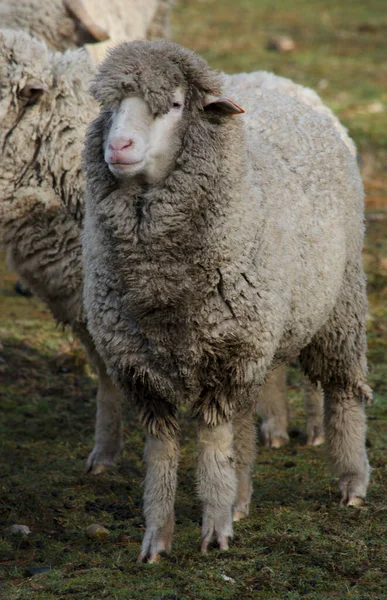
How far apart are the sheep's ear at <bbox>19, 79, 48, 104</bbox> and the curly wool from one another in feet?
4.60

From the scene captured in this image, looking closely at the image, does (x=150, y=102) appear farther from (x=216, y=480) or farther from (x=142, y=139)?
(x=216, y=480)

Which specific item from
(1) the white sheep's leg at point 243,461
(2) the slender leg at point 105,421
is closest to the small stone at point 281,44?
(2) the slender leg at point 105,421

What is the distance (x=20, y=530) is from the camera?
4.37m

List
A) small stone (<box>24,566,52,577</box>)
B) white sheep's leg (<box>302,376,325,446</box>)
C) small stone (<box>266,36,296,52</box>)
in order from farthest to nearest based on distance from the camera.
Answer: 1. small stone (<box>266,36,296,52</box>)
2. white sheep's leg (<box>302,376,325,446</box>)
3. small stone (<box>24,566,52,577</box>)

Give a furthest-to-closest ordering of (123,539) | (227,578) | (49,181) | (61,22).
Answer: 1. (61,22)
2. (49,181)
3. (123,539)
4. (227,578)

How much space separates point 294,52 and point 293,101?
1195cm

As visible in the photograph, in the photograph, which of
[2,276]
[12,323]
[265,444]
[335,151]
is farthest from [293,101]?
[2,276]

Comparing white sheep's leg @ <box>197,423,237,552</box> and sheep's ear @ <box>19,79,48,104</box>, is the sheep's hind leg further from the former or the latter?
sheep's ear @ <box>19,79,48,104</box>

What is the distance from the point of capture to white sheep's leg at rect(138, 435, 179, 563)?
4008 millimetres

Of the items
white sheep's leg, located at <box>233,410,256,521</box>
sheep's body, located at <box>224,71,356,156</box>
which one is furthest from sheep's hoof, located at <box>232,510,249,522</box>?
sheep's body, located at <box>224,71,356,156</box>

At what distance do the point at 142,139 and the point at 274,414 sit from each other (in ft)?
8.45

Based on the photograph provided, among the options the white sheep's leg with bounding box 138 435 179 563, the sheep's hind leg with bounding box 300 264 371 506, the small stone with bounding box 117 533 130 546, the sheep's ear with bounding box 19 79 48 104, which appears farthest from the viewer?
the sheep's ear with bounding box 19 79 48 104

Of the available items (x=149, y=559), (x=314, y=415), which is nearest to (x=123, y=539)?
(x=149, y=559)

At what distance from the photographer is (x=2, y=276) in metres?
8.20
